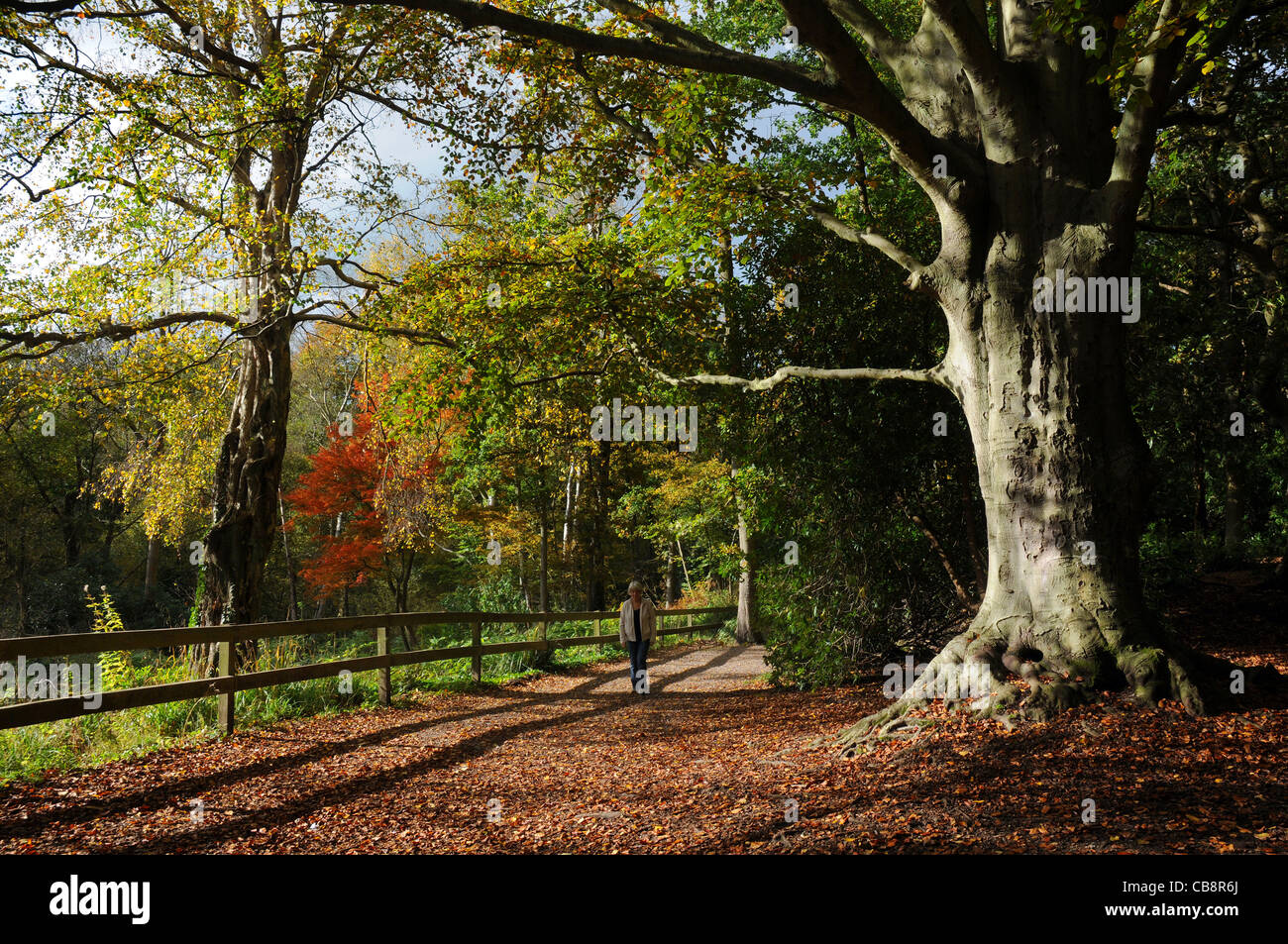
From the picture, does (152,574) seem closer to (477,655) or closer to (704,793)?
(477,655)

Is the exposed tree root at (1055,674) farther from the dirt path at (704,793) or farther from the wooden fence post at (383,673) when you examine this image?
the wooden fence post at (383,673)

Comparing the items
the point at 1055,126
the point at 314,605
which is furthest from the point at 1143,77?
the point at 314,605

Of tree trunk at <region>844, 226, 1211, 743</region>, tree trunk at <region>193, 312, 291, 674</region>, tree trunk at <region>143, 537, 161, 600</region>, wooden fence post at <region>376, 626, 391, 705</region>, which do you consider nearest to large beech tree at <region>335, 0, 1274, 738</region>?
tree trunk at <region>844, 226, 1211, 743</region>

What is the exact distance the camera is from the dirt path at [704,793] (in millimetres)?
4086

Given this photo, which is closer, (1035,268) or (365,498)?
(1035,268)

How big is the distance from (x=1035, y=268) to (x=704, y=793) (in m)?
4.55

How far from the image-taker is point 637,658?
1190cm

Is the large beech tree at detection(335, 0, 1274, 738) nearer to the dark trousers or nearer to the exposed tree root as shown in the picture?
the exposed tree root

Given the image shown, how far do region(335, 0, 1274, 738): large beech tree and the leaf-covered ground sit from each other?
50 cm

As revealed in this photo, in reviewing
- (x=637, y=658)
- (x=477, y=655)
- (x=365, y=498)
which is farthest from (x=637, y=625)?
(x=365, y=498)

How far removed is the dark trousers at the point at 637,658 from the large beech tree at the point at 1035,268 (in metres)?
5.81

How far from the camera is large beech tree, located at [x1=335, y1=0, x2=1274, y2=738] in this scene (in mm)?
5641

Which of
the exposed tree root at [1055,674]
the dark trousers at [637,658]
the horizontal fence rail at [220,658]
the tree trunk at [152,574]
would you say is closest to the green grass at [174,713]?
the horizontal fence rail at [220,658]
